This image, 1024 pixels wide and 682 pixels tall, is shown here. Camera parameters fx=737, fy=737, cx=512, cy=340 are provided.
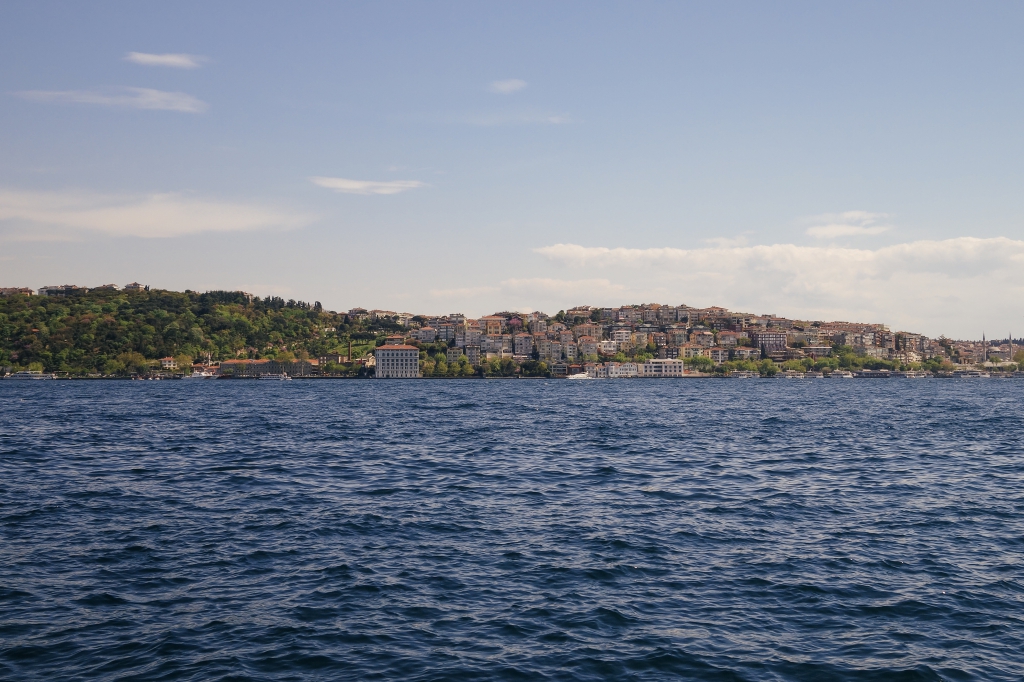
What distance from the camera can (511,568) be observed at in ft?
59.0

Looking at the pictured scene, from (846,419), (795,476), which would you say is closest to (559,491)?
(795,476)

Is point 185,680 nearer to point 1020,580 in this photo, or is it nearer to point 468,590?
point 468,590

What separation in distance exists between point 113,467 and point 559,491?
861 inches

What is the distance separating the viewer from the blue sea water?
12805 mm

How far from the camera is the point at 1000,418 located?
2724 inches

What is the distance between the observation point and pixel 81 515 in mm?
23984

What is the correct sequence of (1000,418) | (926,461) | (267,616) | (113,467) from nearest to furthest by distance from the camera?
1. (267,616)
2. (113,467)
3. (926,461)
4. (1000,418)

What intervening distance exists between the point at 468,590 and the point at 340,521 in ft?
27.1

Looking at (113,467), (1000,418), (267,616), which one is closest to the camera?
(267,616)

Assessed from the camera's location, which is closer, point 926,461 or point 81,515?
point 81,515

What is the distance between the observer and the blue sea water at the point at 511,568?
42.0 feet

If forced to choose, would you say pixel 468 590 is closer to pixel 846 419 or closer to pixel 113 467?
pixel 113 467

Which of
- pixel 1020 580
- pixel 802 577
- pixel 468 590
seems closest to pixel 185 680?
pixel 468 590

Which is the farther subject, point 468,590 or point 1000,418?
point 1000,418
